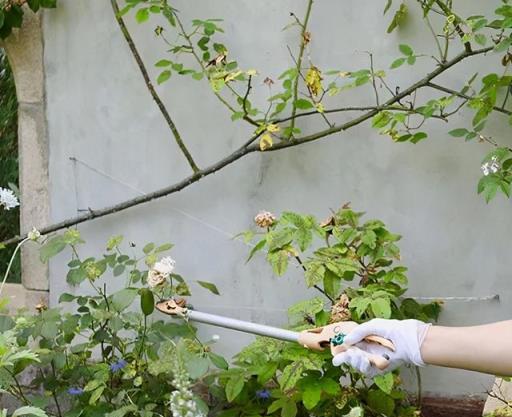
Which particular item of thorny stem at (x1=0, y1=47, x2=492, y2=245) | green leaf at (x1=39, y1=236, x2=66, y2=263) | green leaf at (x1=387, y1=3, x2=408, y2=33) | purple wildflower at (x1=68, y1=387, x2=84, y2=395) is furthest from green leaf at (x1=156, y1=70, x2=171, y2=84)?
purple wildflower at (x1=68, y1=387, x2=84, y2=395)

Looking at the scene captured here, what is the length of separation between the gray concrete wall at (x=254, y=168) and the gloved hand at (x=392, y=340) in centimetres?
125

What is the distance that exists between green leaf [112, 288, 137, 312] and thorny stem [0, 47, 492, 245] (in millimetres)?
748

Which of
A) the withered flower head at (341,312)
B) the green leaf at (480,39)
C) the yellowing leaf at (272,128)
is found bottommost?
the withered flower head at (341,312)

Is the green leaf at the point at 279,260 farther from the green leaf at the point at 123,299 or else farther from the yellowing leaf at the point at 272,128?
the yellowing leaf at the point at 272,128

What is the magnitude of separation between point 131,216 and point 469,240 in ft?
4.36

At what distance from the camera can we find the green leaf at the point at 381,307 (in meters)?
2.37

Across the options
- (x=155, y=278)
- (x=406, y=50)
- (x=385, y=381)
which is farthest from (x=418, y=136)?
(x=155, y=278)

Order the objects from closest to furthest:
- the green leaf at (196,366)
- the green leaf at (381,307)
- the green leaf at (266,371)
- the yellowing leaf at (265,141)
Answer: the green leaf at (196,366), the green leaf at (381,307), the green leaf at (266,371), the yellowing leaf at (265,141)

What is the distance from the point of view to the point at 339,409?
262cm

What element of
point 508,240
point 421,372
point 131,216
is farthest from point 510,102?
point 131,216

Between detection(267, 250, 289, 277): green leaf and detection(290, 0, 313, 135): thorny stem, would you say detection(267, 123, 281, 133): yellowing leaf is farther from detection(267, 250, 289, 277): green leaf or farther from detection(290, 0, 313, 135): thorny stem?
detection(267, 250, 289, 277): green leaf

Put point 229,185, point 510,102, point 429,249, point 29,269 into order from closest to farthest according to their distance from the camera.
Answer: point 510,102, point 429,249, point 229,185, point 29,269

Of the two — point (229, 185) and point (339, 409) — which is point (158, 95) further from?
point (339, 409)

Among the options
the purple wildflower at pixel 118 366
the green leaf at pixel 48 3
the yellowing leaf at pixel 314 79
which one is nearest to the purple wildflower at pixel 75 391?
the purple wildflower at pixel 118 366
